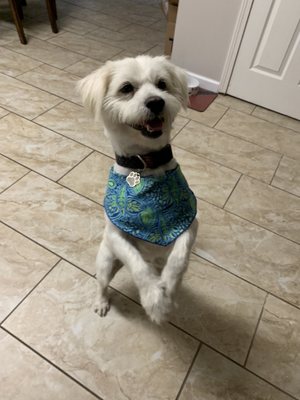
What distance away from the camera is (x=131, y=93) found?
1022mm

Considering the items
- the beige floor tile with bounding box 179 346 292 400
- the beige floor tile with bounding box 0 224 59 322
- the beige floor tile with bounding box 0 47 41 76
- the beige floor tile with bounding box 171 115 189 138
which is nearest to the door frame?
the beige floor tile with bounding box 171 115 189 138

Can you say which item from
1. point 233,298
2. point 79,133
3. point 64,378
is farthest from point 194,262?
point 79,133

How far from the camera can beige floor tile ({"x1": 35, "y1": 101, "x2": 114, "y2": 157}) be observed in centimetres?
205

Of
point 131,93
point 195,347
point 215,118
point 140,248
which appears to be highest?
point 131,93

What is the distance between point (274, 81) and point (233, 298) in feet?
5.67

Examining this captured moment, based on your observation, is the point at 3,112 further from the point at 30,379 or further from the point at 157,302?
the point at 157,302

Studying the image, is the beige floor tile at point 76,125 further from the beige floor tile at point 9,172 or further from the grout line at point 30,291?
the grout line at point 30,291

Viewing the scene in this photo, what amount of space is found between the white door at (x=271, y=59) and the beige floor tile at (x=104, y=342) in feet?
6.35

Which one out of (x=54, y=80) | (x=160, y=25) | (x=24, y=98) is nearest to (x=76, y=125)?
(x=24, y=98)

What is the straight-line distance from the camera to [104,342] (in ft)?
4.02

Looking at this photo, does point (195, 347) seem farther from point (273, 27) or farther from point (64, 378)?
point (273, 27)

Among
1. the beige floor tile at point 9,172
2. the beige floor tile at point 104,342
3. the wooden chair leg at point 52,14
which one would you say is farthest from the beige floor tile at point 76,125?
the wooden chair leg at point 52,14

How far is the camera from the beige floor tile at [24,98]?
2217 millimetres

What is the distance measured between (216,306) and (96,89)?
971 millimetres
